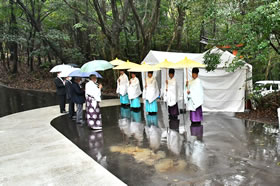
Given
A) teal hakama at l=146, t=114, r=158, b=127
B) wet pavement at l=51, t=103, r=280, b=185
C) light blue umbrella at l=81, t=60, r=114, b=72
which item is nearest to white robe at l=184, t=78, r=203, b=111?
wet pavement at l=51, t=103, r=280, b=185

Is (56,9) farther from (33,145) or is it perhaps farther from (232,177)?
(232,177)

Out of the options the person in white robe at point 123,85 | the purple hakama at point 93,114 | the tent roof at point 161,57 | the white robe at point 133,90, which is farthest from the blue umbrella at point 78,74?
the tent roof at point 161,57

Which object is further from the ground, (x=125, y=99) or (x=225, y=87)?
(x=225, y=87)

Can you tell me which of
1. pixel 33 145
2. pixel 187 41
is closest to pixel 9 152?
pixel 33 145

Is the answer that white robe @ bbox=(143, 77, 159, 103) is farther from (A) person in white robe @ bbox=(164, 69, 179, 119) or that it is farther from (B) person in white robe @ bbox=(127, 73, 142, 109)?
(B) person in white robe @ bbox=(127, 73, 142, 109)

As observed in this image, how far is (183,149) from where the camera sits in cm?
565

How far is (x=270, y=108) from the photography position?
8758 mm

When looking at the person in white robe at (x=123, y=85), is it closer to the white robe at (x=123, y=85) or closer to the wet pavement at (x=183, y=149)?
the white robe at (x=123, y=85)

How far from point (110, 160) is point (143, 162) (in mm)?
700

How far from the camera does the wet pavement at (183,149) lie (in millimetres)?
4273

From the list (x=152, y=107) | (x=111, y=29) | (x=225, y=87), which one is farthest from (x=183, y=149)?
(x=111, y=29)

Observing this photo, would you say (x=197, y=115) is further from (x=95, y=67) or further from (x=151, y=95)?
(x=95, y=67)

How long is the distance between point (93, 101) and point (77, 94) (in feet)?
3.37

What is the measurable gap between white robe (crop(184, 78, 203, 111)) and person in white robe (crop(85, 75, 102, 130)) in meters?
2.77
